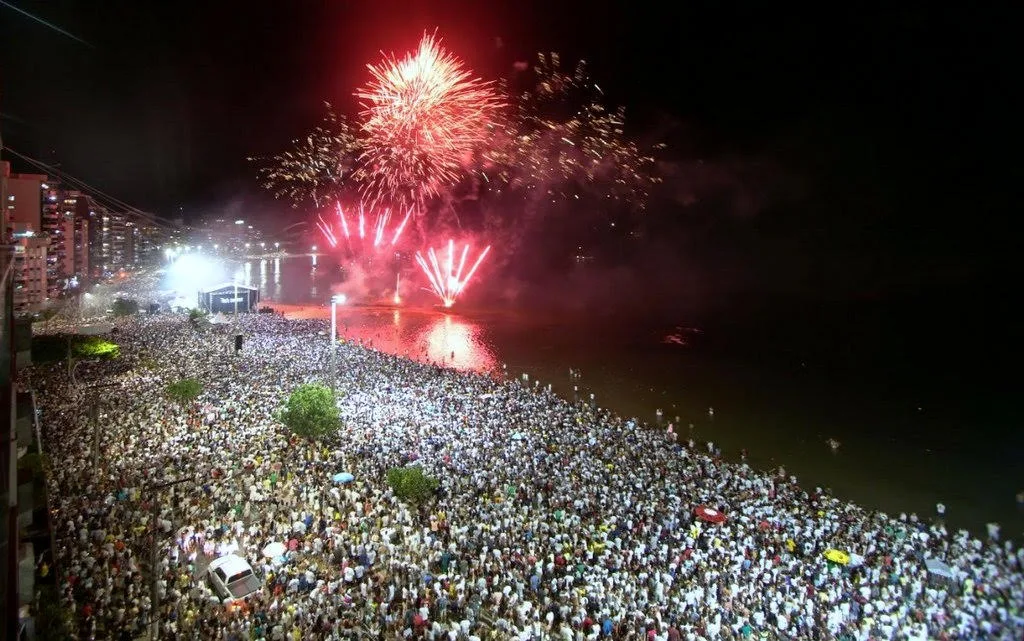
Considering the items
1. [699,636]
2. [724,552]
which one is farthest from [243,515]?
[724,552]

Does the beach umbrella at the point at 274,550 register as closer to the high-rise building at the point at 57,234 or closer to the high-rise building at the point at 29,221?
the high-rise building at the point at 29,221

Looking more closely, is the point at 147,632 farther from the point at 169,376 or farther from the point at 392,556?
the point at 169,376

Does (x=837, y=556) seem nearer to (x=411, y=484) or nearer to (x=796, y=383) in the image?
(x=411, y=484)

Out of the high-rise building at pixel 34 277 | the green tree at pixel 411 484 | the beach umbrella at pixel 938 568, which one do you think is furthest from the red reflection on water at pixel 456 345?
the high-rise building at pixel 34 277

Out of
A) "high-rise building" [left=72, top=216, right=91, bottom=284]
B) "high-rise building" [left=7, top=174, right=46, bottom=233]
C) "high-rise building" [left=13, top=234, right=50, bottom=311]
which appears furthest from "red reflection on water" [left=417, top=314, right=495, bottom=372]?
"high-rise building" [left=72, top=216, right=91, bottom=284]

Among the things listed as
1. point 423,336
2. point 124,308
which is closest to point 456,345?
point 423,336

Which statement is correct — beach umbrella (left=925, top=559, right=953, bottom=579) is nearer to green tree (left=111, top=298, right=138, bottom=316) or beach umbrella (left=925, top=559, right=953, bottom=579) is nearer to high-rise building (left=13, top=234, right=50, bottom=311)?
green tree (left=111, top=298, right=138, bottom=316)
